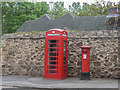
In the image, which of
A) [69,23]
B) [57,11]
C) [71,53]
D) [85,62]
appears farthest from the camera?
[57,11]

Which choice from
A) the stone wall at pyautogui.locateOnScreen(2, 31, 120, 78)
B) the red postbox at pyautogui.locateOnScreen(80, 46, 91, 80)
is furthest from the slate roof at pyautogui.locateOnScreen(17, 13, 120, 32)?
the red postbox at pyautogui.locateOnScreen(80, 46, 91, 80)

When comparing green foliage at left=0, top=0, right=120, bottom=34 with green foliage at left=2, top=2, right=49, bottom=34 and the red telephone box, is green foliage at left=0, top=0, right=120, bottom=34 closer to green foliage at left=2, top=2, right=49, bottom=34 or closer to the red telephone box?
green foliage at left=2, top=2, right=49, bottom=34

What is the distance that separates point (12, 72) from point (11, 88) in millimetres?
3426

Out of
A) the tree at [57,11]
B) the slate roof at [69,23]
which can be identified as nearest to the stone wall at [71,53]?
the slate roof at [69,23]

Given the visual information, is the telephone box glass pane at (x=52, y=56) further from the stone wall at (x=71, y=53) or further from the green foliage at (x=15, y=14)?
the green foliage at (x=15, y=14)

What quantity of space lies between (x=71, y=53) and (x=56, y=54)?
1.09 m

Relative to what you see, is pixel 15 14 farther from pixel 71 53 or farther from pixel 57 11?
Result: pixel 71 53

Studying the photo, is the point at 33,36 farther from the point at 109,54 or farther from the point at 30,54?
the point at 109,54

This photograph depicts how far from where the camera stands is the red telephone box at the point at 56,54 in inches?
351

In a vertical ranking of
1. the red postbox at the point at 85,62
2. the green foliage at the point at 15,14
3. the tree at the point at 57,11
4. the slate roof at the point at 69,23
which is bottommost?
the red postbox at the point at 85,62

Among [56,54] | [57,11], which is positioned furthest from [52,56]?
[57,11]

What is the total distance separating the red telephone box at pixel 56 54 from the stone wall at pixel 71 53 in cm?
62

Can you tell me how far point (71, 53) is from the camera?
983 cm

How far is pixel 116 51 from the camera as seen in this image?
30.0 ft
